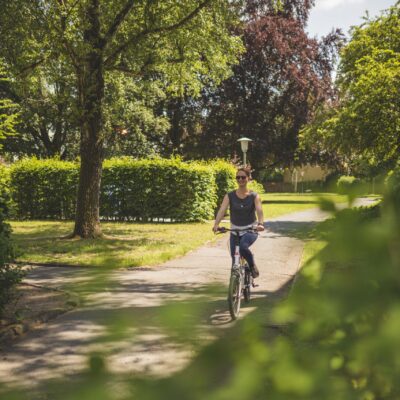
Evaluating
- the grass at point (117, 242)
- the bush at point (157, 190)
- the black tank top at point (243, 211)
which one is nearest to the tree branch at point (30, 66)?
the grass at point (117, 242)

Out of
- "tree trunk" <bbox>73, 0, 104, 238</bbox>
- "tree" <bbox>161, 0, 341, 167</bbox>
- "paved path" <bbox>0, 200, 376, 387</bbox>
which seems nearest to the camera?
"paved path" <bbox>0, 200, 376, 387</bbox>

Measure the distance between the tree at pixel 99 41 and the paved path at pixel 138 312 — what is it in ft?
14.0

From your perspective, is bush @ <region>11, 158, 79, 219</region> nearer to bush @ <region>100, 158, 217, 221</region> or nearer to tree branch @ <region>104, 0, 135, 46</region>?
bush @ <region>100, 158, 217, 221</region>

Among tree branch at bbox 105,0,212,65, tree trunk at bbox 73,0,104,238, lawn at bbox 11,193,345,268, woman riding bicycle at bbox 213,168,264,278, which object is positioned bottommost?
lawn at bbox 11,193,345,268

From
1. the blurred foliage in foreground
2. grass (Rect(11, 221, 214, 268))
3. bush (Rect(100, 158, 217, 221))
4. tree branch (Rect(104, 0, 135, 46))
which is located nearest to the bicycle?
grass (Rect(11, 221, 214, 268))

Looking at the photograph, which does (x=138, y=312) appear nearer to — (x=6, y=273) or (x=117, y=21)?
(x=6, y=273)

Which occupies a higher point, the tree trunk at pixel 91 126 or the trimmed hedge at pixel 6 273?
the tree trunk at pixel 91 126

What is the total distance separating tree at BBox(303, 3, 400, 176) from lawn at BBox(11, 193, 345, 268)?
12.6 feet

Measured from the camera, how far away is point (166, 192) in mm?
21531

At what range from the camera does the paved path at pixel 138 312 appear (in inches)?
35.1

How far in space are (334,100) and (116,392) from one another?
126 ft

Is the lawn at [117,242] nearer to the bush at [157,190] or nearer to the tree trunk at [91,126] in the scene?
the tree trunk at [91,126]

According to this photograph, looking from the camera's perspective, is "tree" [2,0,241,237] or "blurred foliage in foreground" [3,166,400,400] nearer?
"blurred foliage in foreground" [3,166,400,400]

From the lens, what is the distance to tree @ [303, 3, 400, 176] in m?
17.2
